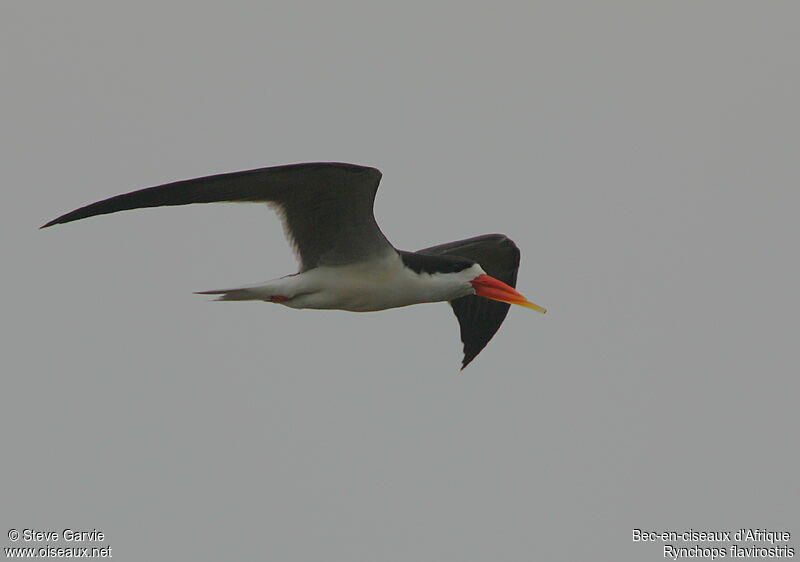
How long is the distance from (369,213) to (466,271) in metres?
1.37

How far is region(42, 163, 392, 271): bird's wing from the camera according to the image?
758 centimetres

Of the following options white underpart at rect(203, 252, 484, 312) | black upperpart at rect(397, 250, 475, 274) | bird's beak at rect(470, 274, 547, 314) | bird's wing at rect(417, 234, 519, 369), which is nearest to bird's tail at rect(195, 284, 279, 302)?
white underpart at rect(203, 252, 484, 312)

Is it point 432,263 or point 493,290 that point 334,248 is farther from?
point 493,290

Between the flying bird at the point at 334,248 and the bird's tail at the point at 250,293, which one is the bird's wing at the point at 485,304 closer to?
the flying bird at the point at 334,248

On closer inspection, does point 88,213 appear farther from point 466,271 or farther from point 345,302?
point 466,271

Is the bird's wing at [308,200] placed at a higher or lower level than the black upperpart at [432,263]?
higher

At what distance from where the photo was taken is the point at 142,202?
7520 mm

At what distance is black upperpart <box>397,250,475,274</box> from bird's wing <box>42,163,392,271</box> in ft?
0.98

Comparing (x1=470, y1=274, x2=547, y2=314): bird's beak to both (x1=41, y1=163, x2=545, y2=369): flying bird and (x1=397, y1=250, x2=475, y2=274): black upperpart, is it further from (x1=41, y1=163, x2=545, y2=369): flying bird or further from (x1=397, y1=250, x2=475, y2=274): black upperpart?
(x1=397, y1=250, x2=475, y2=274): black upperpart

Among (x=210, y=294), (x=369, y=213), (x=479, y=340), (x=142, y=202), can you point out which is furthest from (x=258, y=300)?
(x=479, y=340)

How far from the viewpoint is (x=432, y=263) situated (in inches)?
381

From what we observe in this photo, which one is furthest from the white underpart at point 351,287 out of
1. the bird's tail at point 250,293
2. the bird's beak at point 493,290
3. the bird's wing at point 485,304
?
the bird's wing at point 485,304

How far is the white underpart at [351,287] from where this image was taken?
9.16 m

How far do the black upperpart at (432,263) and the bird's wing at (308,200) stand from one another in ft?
0.98
